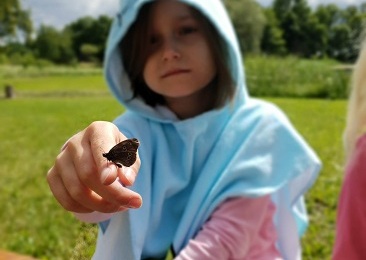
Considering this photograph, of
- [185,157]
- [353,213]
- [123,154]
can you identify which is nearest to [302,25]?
[353,213]

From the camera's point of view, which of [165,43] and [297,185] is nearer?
[165,43]

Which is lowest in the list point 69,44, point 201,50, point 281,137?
point 281,137

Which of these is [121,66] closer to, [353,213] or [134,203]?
[134,203]

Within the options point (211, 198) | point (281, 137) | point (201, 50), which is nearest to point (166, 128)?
point (201, 50)

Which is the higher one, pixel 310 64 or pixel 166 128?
pixel 166 128

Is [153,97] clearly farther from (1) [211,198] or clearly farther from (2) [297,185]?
(2) [297,185]

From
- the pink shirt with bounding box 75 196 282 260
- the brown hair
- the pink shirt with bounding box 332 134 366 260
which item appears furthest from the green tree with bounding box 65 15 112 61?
the pink shirt with bounding box 332 134 366 260
